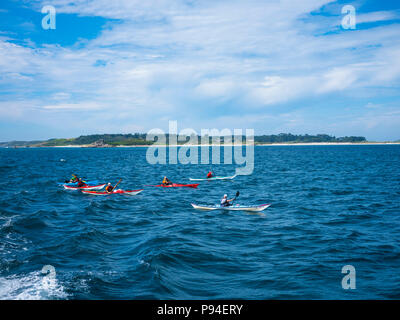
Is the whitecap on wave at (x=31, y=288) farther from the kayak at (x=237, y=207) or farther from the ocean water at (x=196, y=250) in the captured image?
the kayak at (x=237, y=207)

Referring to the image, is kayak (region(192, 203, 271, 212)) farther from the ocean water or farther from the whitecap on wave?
the whitecap on wave

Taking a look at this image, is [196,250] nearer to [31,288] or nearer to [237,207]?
[31,288]

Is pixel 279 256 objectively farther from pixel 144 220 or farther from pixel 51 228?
pixel 51 228

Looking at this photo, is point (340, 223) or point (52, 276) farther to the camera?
point (340, 223)

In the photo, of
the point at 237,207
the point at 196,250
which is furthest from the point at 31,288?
the point at 237,207

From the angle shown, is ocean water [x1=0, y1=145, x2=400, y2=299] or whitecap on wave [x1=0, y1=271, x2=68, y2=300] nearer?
whitecap on wave [x1=0, y1=271, x2=68, y2=300]

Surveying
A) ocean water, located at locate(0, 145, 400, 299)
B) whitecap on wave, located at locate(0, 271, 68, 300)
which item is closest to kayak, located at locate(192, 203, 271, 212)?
ocean water, located at locate(0, 145, 400, 299)

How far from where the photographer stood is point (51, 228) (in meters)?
24.5
